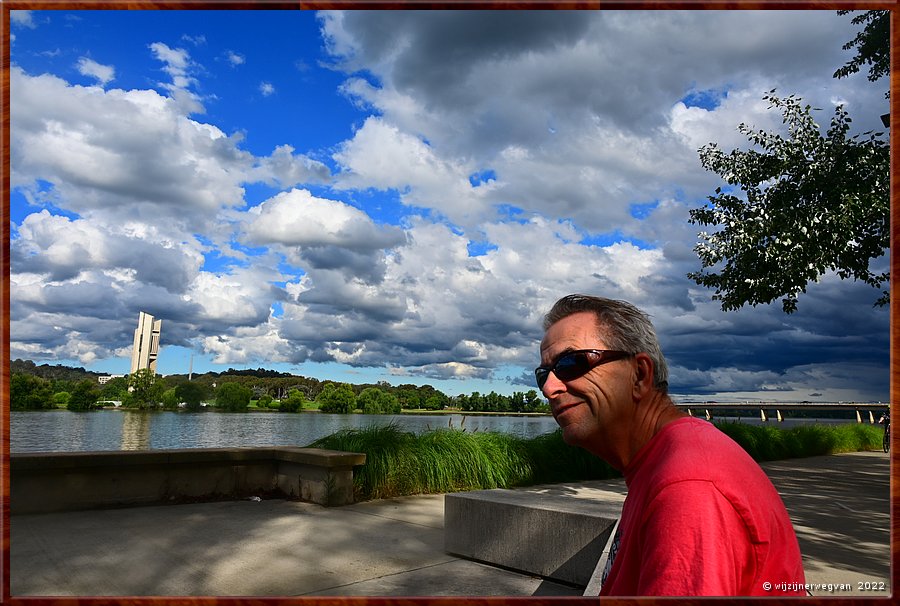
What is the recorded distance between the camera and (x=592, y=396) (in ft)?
4.40

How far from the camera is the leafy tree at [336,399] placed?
24078 mm

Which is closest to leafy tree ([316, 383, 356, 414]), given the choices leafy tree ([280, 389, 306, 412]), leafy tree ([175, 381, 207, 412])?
leafy tree ([280, 389, 306, 412])

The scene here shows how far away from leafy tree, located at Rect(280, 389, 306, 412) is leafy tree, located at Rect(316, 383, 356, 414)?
631 millimetres

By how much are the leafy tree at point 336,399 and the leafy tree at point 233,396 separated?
2.71 metres

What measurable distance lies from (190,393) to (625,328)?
20.6m

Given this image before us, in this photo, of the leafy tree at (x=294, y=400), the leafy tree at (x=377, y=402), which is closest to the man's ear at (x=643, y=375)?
the leafy tree at (x=377, y=402)

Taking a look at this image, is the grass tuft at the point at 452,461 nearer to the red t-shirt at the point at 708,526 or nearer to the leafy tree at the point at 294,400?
the red t-shirt at the point at 708,526

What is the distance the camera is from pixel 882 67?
9766mm

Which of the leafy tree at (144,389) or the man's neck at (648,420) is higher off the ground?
the leafy tree at (144,389)

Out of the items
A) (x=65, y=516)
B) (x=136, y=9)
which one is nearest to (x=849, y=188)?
(x=136, y=9)

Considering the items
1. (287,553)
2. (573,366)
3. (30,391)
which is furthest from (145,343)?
(573,366)

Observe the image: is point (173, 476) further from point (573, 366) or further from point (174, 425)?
point (174, 425)

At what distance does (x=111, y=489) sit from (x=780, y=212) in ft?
29.8

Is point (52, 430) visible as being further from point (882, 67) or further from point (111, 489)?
point (882, 67)
